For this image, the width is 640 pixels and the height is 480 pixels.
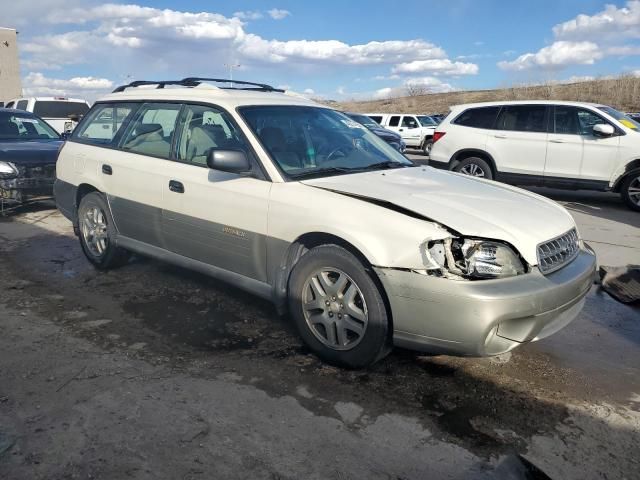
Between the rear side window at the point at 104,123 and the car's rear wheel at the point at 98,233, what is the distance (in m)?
0.57

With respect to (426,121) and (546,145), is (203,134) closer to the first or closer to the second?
(546,145)

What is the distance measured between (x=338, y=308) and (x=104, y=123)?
3.37 m

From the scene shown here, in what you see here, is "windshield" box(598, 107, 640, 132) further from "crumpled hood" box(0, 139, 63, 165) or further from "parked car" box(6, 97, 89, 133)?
"parked car" box(6, 97, 89, 133)

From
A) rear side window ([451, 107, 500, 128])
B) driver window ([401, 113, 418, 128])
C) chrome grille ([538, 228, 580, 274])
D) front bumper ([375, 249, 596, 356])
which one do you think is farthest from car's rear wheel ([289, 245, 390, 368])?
driver window ([401, 113, 418, 128])

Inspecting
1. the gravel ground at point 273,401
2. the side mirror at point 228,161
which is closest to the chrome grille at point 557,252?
the gravel ground at point 273,401

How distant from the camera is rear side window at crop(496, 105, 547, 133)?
9883mm

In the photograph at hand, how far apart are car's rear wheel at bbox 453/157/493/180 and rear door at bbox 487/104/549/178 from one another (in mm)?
211

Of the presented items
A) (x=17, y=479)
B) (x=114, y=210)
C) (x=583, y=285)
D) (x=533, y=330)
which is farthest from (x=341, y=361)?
(x=114, y=210)

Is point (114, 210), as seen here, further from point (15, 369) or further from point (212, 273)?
point (15, 369)

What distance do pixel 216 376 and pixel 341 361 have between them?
76 cm

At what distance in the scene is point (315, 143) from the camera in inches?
163

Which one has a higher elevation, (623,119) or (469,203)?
(623,119)

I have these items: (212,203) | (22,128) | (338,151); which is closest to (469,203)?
(338,151)

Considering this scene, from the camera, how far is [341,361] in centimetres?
334
